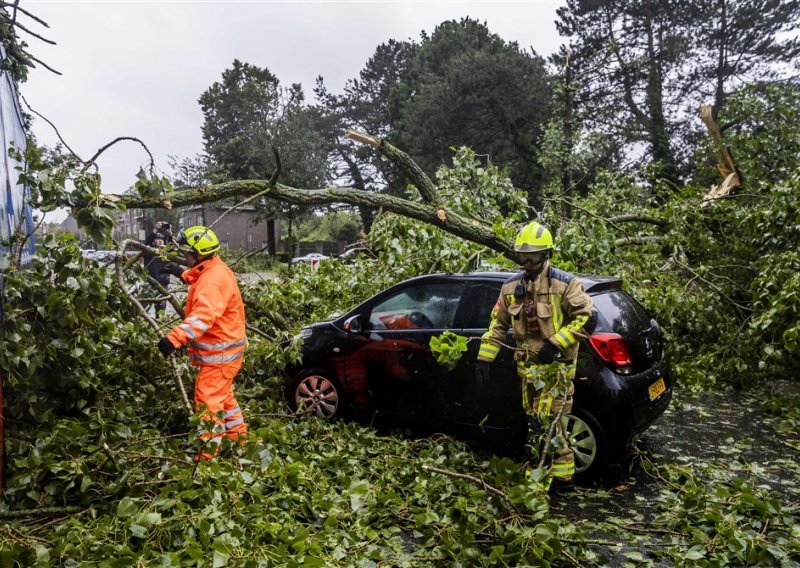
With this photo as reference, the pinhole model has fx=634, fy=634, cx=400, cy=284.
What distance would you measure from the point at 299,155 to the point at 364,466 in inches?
1435

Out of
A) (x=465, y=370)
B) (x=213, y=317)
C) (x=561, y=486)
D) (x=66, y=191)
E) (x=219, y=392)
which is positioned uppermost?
(x=66, y=191)

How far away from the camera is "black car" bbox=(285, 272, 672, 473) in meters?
4.68

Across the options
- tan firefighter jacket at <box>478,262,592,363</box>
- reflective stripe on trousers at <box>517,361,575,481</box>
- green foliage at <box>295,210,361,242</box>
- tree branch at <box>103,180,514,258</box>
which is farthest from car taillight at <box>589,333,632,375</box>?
green foliage at <box>295,210,361,242</box>

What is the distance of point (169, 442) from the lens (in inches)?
175

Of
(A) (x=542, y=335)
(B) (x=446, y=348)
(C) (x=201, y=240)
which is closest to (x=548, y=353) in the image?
(A) (x=542, y=335)

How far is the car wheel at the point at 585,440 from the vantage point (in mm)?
4656

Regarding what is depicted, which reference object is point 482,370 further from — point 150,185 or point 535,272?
point 150,185

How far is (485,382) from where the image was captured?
501 centimetres

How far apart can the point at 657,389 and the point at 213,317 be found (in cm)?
342

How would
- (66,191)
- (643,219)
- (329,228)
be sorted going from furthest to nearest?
(329,228)
(643,219)
(66,191)

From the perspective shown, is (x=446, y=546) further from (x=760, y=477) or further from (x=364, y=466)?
(x=760, y=477)

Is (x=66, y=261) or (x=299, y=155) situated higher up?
(x=299, y=155)

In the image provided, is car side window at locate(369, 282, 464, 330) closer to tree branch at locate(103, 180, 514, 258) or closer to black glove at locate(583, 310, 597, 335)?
tree branch at locate(103, 180, 514, 258)

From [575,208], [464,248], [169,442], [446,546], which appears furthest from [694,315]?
[169,442]
